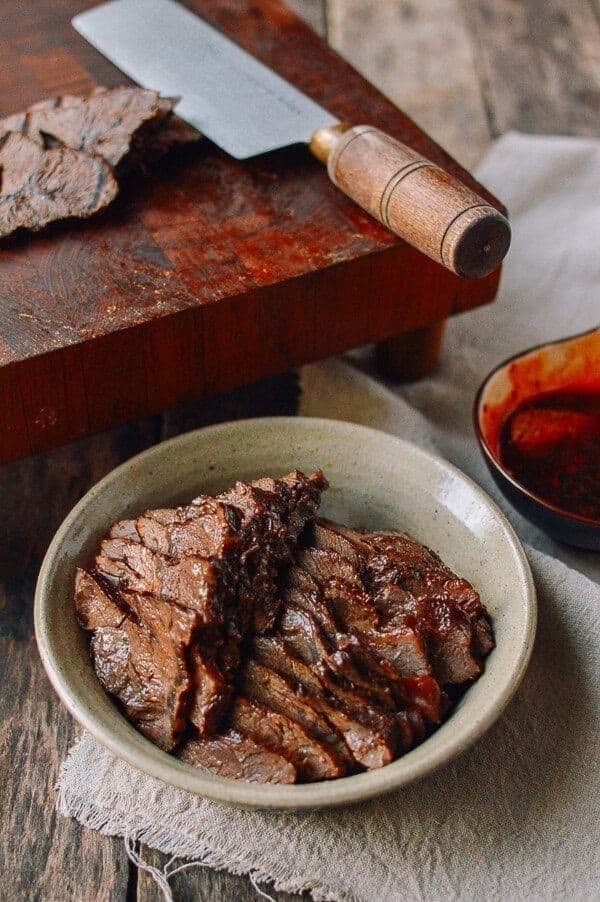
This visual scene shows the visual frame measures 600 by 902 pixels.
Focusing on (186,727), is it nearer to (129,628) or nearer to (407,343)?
(129,628)

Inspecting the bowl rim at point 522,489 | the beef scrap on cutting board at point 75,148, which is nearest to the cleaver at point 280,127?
the beef scrap on cutting board at point 75,148

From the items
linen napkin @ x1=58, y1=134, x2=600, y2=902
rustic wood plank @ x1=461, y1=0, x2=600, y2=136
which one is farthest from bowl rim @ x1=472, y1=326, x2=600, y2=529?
rustic wood plank @ x1=461, y1=0, x2=600, y2=136

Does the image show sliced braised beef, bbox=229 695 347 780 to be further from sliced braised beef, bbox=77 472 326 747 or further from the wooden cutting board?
the wooden cutting board

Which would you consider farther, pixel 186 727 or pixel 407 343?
pixel 407 343

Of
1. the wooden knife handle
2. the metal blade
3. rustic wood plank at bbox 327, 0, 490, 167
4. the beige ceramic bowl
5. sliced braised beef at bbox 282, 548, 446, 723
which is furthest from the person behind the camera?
rustic wood plank at bbox 327, 0, 490, 167

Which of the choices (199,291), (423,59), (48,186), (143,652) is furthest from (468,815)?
(423,59)

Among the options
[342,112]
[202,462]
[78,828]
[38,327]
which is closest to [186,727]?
[78,828]
